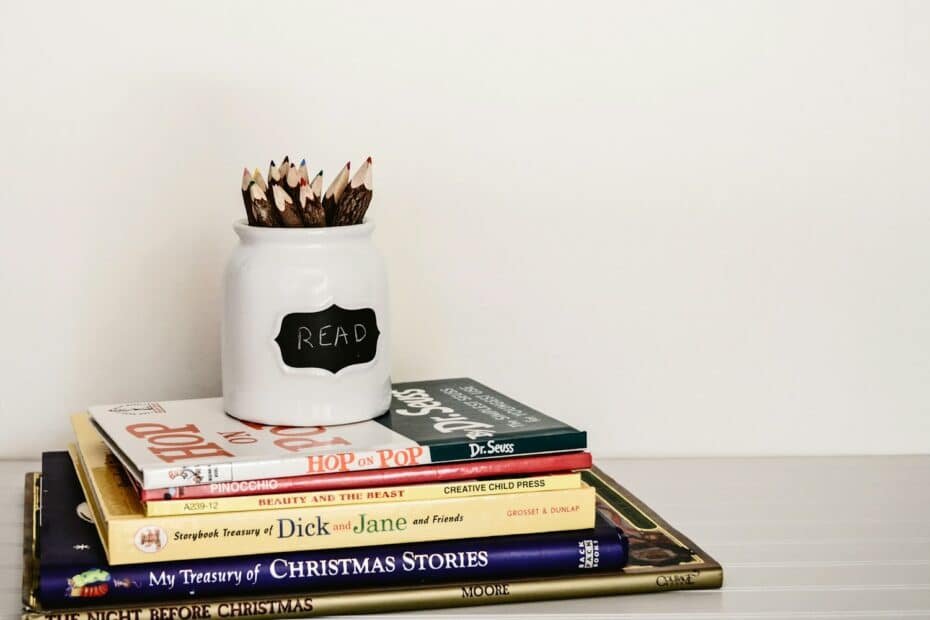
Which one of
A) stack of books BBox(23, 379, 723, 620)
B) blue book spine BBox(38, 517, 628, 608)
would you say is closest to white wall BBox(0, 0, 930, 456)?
stack of books BBox(23, 379, 723, 620)

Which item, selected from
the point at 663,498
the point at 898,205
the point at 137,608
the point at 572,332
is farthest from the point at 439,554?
the point at 898,205

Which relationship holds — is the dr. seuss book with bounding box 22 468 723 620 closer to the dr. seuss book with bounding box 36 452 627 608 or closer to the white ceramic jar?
the dr. seuss book with bounding box 36 452 627 608

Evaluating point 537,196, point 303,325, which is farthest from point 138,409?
point 537,196

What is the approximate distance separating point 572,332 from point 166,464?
55 centimetres

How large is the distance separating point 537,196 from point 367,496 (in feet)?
1.57

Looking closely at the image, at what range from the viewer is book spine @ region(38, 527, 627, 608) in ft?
2.56

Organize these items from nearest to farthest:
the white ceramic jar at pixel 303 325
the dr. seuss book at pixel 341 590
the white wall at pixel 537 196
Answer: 1. the dr. seuss book at pixel 341 590
2. the white ceramic jar at pixel 303 325
3. the white wall at pixel 537 196

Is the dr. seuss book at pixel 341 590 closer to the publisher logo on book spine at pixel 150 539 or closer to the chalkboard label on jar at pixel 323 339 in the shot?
the publisher logo on book spine at pixel 150 539

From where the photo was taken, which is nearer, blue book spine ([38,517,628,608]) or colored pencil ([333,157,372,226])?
blue book spine ([38,517,628,608])

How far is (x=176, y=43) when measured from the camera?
1168mm

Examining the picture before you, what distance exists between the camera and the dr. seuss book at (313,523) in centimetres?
80

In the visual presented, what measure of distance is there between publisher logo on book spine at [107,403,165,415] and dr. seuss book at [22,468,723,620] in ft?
0.33

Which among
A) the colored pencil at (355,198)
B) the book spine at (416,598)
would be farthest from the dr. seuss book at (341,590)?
the colored pencil at (355,198)

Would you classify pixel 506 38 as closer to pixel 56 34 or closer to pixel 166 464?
pixel 56 34
